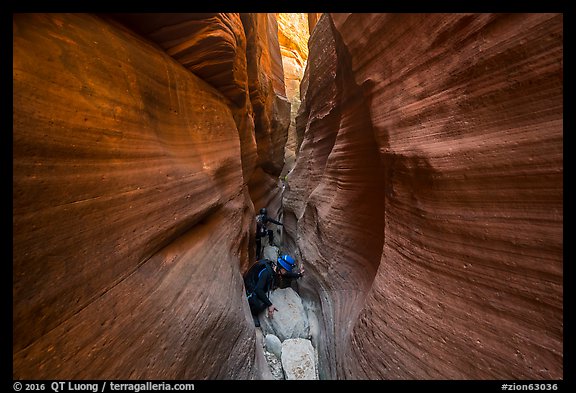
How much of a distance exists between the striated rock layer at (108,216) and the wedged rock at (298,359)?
122 centimetres

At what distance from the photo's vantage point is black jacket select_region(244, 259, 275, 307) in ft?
15.0

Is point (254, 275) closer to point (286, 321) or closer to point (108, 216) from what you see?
point (286, 321)

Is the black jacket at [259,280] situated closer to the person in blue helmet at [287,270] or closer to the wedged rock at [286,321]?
the wedged rock at [286,321]

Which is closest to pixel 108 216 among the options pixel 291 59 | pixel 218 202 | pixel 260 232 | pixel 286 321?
pixel 218 202

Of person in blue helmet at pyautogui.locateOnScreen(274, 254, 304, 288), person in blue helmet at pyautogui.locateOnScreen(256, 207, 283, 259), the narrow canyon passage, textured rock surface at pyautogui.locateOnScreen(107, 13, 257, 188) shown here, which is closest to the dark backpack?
person in blue helmet at pyautogui.locateOnScreen(274, 254, 304, 288)

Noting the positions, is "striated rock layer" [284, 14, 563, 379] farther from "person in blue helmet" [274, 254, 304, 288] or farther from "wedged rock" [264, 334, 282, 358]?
"person in blue helmet" [274, 254, 304, 288]

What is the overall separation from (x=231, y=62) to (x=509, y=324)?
385 centimetres

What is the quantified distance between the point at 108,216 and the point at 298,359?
141 inches

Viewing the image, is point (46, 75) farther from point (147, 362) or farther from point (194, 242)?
point (147, 362)

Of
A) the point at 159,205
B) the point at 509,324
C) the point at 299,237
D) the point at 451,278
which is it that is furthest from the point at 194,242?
the point at 299,237

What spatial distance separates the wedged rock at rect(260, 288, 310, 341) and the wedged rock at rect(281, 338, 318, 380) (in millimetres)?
242

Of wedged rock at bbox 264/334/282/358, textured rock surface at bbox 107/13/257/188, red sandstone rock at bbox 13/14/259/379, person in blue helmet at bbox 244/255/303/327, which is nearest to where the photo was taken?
red sandstone rock at bbox 13/14/259/379

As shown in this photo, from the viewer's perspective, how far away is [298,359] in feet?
12.3
